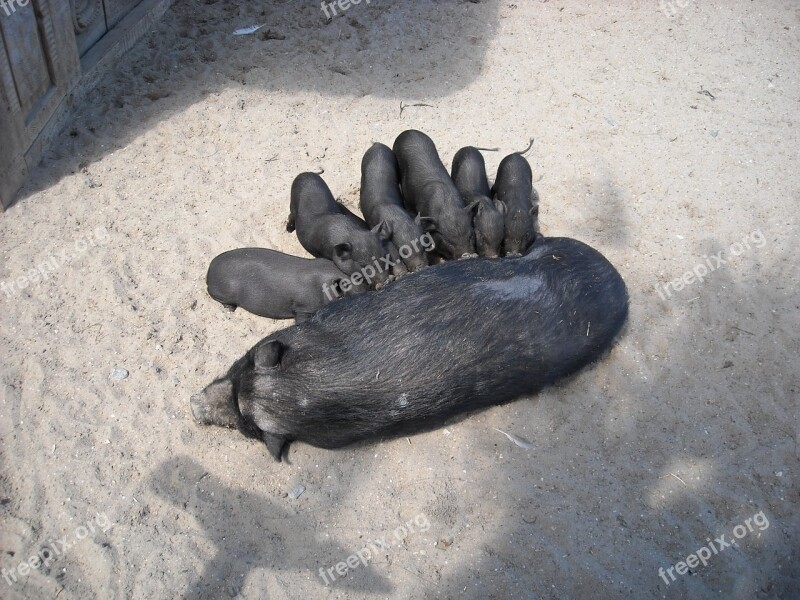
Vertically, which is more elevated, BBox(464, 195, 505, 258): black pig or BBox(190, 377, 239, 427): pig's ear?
BBox(464, 195, 505, 258): black pig

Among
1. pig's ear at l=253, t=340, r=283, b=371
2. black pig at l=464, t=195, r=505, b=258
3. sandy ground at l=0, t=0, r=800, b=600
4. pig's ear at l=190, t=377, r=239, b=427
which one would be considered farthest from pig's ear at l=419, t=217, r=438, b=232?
pig's ear at l=190, t=377, r=239, b=427

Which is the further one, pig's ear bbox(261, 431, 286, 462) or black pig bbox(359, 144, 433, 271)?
black pig bbox(359, 144, 433, 271)

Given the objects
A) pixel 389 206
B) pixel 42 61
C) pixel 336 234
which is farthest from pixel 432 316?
pixel 42 61

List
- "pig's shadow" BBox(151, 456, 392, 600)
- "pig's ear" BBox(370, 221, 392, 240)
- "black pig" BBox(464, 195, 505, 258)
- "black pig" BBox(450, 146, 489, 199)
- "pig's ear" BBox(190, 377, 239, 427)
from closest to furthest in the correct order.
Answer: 1. "pig's shadow" BBox(151, 456, 392, 600)
2. "pig's ear" BBox(190, 377, 239, 427)
3. "pig's ear" BBox(370, 221, 392, 240)
4. "black pig" BBox(464, 195, 505, 258)
5. "black pig" BBox(450, 146, 489, 199)

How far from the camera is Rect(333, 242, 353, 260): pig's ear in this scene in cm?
423

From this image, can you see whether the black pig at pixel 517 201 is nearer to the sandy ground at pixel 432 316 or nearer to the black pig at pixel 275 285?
the sandy ground at pixel 432 316

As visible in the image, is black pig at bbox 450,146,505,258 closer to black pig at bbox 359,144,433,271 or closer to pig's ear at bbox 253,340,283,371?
black pig at bbox 359,144,433,271

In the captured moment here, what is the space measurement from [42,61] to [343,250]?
290cm

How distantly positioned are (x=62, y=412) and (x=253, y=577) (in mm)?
1523

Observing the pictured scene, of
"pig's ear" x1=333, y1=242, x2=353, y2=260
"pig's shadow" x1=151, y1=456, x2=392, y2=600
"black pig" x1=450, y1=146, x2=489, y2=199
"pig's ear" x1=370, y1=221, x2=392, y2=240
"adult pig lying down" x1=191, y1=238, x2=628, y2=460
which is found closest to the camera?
"pig's shadow" x1=151, y1=456, x2=392, y2=600

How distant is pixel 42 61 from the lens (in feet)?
16.4

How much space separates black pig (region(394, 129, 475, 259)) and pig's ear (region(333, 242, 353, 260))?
645 millimetres

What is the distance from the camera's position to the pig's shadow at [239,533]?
11.0ft

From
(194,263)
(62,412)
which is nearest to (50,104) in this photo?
(194,263)
